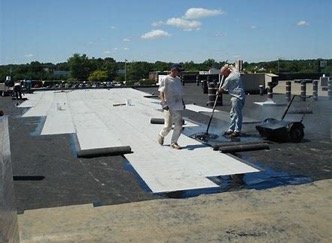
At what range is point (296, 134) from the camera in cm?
966

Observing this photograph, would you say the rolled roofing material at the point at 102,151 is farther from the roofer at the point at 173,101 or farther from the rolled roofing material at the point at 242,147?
the rolled roofing material at the point at 242,147

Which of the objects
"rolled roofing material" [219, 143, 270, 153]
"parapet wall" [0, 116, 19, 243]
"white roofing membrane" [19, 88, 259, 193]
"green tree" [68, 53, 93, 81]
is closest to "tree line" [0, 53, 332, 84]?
"green tree" [68, 53, 93, 81]

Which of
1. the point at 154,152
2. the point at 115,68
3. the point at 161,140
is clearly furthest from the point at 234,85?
the point at 115,68

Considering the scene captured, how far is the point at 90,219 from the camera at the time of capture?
16.2ft

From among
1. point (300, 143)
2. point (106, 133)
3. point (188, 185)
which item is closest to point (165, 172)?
point (188, 185)

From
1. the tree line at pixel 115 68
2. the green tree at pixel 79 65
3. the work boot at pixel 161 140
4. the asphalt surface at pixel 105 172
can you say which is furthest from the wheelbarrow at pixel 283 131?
the green tree at pixel 79 65

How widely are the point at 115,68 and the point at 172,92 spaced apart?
97.4 meters

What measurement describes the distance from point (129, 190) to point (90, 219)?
49.9 inches

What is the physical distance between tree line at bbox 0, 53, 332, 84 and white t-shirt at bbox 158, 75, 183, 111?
79.8 ft

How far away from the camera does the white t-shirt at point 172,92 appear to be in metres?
8.99

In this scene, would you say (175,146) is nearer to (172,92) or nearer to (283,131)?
(172,92)

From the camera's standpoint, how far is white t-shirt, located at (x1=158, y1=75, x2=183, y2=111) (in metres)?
8.99

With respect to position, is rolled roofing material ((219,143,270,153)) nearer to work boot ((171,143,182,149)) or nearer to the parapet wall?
work boot ((171,143,182,149))

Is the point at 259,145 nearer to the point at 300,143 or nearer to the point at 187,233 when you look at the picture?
the point at 300,143
